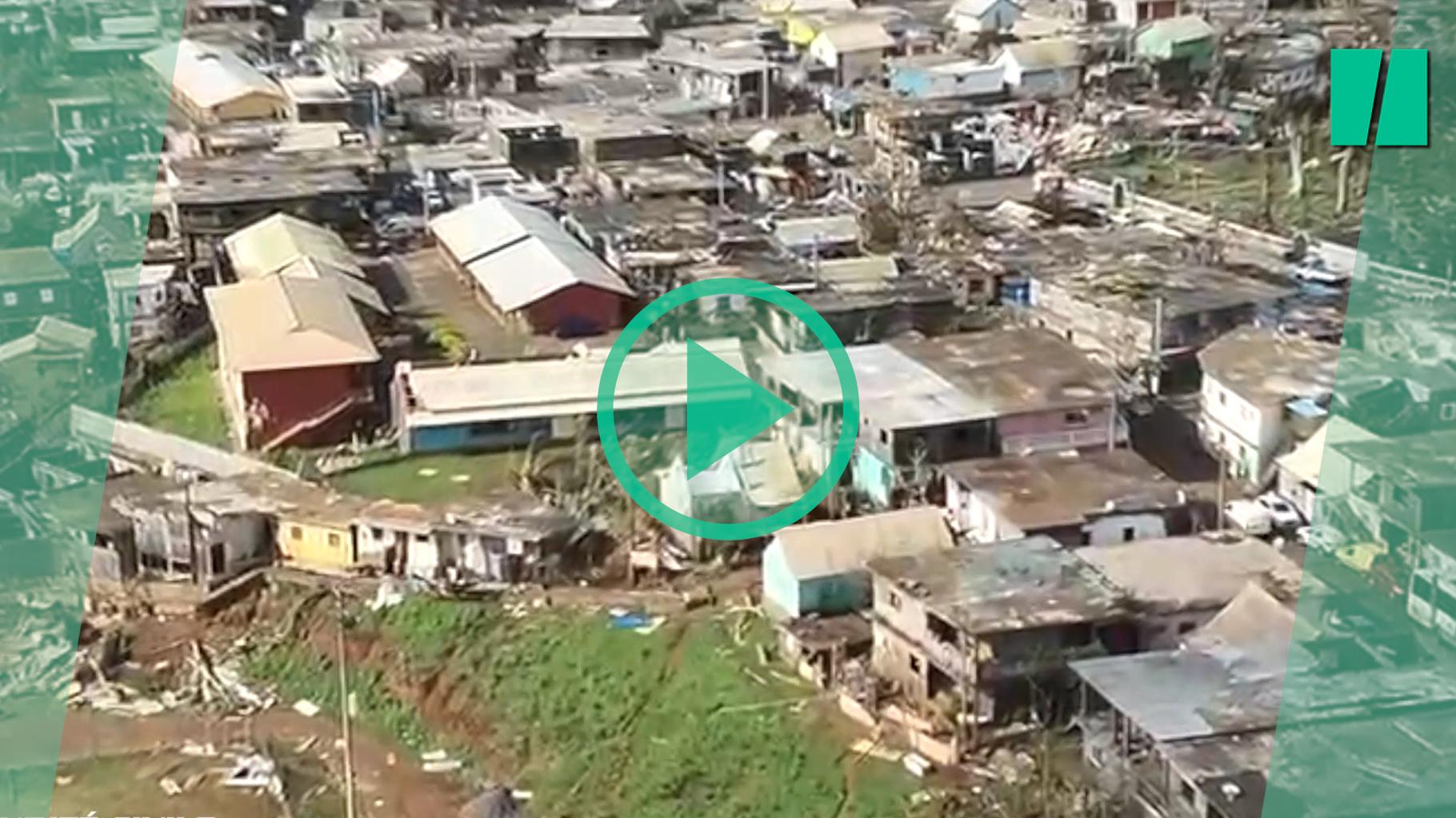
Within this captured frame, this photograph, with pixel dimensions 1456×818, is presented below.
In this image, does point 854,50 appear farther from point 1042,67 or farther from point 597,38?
point 597,38

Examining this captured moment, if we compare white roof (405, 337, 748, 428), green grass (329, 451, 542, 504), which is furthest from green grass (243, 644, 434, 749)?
white roof (405, 337, 748, 428)

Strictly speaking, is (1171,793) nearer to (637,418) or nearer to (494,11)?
(637,418)

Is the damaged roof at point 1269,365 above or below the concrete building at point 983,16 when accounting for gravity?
below

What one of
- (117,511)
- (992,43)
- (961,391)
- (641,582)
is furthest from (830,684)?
(992,43)

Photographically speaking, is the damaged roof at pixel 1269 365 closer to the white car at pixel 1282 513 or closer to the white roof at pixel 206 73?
the white car at pixel 1282 513

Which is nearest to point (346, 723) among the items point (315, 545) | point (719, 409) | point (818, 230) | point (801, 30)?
point (315, 545)

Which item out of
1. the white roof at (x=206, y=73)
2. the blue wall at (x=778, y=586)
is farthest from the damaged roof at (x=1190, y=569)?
the white roof at (x=206, y=73)
